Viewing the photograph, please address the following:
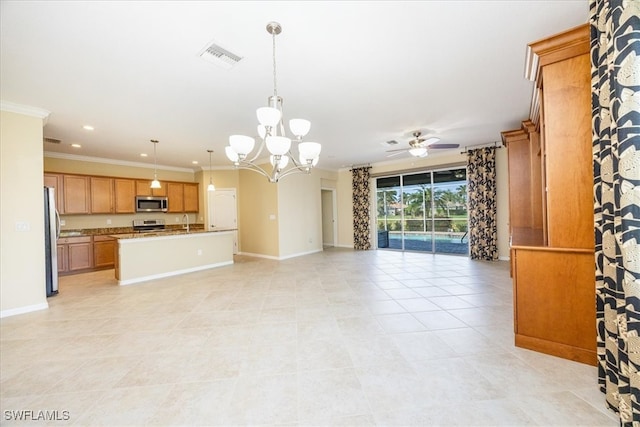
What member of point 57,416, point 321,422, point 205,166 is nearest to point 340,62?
point 321,422

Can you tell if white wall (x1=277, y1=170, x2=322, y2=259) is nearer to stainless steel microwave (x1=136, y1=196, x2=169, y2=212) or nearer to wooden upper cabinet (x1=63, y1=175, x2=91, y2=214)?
stainless steel microwave (x1=136, y1=196, x2=169, y2=212)

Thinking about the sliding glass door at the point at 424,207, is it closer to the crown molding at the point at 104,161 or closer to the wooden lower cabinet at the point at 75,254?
the crown molding at the point at 104,161

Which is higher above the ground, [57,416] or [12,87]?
[12,87]

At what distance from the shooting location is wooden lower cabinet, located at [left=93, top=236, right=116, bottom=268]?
573 centimetres

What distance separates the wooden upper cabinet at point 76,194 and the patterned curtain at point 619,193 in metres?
8.36

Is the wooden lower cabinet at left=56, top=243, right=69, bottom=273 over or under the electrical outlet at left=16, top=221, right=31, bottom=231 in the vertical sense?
under

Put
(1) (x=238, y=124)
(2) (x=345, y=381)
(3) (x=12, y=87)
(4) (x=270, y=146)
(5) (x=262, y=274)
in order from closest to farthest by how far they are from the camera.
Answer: (2) (x=345, y=381) < (4) (x=270, y=146) < (3) (x=12, y=87) < (1) (x=238, y=124) < (5) (x=262, y=274)

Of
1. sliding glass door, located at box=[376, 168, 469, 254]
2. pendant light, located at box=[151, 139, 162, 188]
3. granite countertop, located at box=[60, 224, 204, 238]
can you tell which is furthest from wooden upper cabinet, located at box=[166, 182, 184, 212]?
sliding glass door, located at box=[376, 168, 469, 254]

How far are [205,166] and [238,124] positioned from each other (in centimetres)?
399

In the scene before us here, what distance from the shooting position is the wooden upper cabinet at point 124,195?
6.25 m

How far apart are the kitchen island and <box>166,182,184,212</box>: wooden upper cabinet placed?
2.01m

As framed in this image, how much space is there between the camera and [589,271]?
6.26ft

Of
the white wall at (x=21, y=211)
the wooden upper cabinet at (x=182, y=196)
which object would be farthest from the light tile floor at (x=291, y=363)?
the wooden upper cabinet at (x=182, y=196)

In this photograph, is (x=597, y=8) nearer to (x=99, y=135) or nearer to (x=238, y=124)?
(x=238, y=124)
